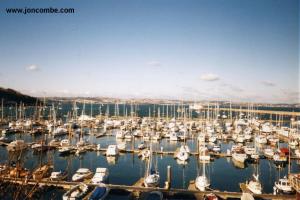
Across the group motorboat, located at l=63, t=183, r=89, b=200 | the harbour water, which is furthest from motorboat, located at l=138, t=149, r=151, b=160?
motorboat, located at l=63, t=183, r=89, b=200

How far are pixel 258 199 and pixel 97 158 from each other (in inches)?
1095

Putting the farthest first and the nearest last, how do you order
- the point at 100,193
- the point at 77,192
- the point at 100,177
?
the point at 100,177 → the point at 77,192 → the point at 100,193

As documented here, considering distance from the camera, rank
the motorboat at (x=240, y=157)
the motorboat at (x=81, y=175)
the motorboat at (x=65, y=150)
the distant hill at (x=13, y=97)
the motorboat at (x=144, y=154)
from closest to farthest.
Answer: the motorboat at (x=81, y=175), the motorboat at (x=240, y=157), the motorboat at (x=144, y=154), the motorboat at (x=65, y=150), the distant hill at (x=13, y=97)

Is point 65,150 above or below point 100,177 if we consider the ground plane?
below

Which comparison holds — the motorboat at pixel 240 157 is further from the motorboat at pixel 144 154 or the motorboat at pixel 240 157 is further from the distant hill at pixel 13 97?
the distant hill at pixel 13 97

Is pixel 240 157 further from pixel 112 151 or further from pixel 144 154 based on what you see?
pixel 112 151

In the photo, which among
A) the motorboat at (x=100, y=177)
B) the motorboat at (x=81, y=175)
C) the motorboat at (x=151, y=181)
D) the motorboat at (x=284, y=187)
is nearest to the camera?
the motorboat at (x=151, y=181)

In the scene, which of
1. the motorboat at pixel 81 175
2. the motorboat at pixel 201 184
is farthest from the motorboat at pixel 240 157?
the motorboat at pixel 81 175

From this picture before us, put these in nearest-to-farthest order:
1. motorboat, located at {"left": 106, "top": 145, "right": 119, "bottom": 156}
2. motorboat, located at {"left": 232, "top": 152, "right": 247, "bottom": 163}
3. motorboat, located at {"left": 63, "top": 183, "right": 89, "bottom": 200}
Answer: motorboat, located at {"left": 63, "top": 183, "right": 89, "bottom": 200} → motorboat, located at {"left": 232, "top": 152, "right": 247, "bottom": 163} → motorboat, located at {"left": 106, "top": 145, "right": 119, "bottom": 156}

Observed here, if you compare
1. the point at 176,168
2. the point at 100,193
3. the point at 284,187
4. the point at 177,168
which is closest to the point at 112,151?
the point at 176,168

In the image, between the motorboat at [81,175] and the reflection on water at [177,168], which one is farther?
the reflection on water at [177,168]

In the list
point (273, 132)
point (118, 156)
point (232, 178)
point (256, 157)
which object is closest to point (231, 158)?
point (256, 157)

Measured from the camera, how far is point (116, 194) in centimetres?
2631

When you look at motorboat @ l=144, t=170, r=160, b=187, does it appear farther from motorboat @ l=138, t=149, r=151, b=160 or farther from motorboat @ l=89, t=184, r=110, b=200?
motorboat @ l=138, t=149, r=151, b=160
